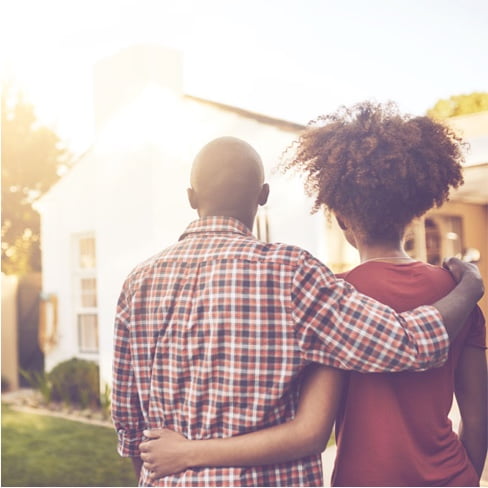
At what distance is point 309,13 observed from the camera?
13.8ft

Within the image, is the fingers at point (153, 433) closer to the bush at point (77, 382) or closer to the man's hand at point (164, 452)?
the man's hand at point (164, 452)

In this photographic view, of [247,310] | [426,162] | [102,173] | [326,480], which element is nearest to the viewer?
[247,310]

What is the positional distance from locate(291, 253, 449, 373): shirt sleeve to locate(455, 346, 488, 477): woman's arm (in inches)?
8.8

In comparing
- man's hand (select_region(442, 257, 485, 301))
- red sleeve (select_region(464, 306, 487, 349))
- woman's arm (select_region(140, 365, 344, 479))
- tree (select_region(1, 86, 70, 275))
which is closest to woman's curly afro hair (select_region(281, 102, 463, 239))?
man's hand (select_region(442, 257, 485, 301))

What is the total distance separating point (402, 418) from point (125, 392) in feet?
1.82

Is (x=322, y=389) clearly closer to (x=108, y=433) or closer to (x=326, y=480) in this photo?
(x=326, y=480)

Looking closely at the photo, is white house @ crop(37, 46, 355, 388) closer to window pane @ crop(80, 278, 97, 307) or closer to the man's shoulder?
window pane @ crop(80, 278, 97, 307)

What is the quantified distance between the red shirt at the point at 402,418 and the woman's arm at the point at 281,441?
0.33 feet

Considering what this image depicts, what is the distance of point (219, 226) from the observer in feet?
4.11

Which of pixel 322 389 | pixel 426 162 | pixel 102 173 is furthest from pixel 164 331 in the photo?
pixel 102 173

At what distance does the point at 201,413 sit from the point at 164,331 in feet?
0.53

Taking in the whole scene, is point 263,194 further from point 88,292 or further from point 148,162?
point 88,292

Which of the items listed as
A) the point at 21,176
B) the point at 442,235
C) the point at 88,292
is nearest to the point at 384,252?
the point at 88,292

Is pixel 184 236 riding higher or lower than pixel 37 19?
lower
